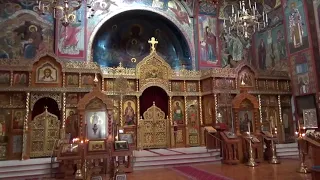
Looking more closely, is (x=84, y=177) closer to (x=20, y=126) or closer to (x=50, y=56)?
(x=20, y=126)

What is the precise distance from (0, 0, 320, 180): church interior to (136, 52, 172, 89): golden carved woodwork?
0.05 m

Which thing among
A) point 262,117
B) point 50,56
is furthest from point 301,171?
point 50,56

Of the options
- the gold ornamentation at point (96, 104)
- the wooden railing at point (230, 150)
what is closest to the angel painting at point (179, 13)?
the wooden railing at point (230, 150)

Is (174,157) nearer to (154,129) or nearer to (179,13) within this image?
(154,129)

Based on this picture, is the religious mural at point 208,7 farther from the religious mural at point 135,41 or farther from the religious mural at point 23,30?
the religious mural at point 23,30

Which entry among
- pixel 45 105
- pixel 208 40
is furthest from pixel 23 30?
pixel 208 40

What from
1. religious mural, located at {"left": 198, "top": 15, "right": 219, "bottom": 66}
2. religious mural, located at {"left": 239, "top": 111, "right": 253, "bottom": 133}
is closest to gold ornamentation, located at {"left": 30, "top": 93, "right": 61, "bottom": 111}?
religious mural, located at {"left": 239, "top": 111, "right": 253, "bottom": 133}

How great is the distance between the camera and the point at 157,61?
13.3 metres

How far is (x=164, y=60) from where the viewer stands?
46.9ft

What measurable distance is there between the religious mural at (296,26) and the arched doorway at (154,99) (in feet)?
24.3

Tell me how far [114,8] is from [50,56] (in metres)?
5.97

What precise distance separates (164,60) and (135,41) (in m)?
4.11

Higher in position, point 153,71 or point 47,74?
point 153,71

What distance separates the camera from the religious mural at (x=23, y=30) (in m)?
13.2
